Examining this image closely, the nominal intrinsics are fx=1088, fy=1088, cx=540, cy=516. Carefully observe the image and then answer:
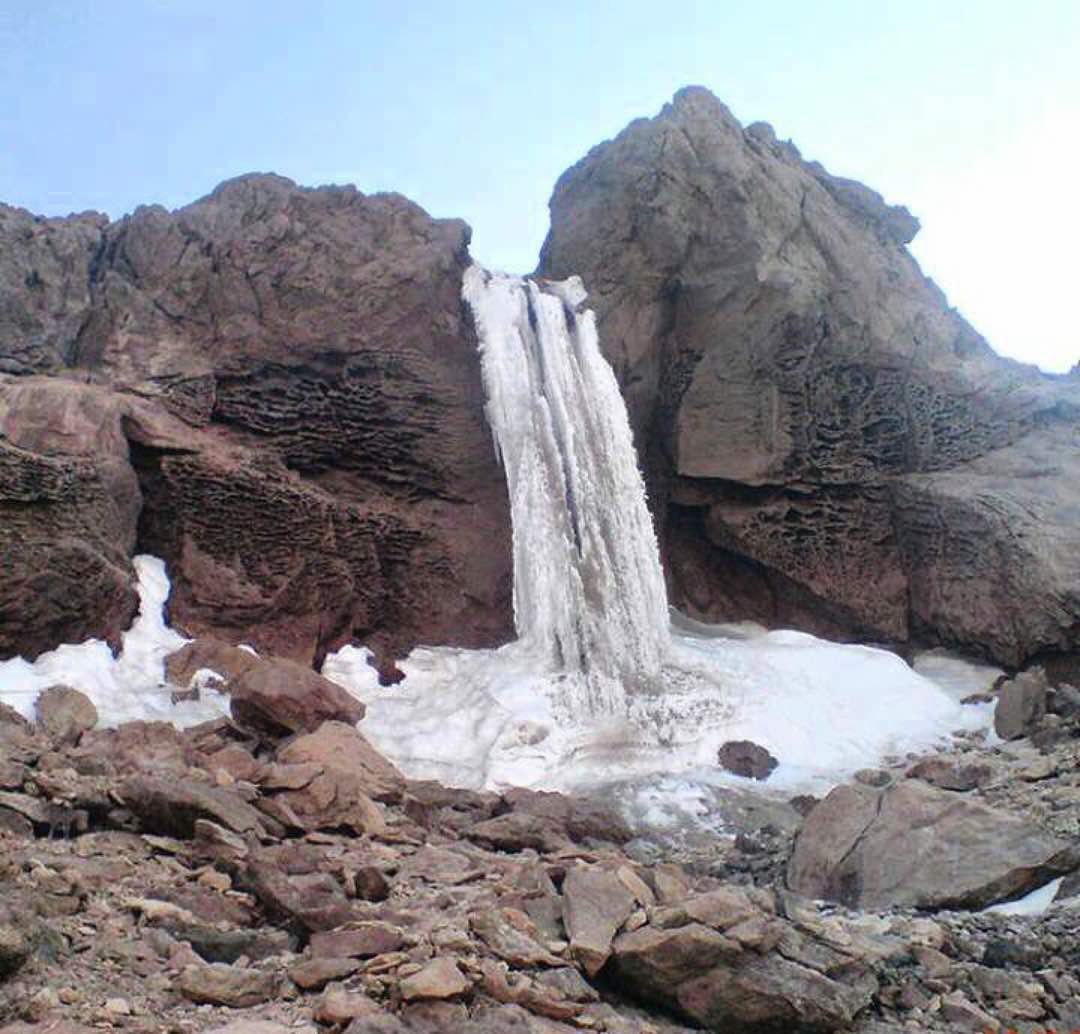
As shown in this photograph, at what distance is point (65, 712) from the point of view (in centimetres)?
1075

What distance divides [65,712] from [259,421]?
670 cm

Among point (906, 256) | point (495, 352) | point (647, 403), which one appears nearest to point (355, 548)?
point (495, 352)

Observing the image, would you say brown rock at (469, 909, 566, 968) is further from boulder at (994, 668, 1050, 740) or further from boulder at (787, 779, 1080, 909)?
boulder at (994, 668, 1050, 740)

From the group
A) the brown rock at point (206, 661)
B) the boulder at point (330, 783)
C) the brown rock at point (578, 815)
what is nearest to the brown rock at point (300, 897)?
the boulder at point (330, 783)

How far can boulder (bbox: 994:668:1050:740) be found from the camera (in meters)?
14.8

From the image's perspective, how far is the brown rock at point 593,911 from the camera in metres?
5.11

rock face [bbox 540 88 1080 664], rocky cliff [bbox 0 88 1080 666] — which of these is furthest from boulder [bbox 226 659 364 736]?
rock face [bbox 540 88 1080 664]

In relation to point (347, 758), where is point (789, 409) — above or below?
above

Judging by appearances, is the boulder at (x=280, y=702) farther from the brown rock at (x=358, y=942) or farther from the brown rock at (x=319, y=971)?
the brown rock at (x=319, y=971)

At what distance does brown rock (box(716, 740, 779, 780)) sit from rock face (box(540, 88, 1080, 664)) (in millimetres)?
6468

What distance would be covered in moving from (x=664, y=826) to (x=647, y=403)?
11191 millimetres

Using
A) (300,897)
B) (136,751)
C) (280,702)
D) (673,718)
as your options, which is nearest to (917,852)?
(300,897)

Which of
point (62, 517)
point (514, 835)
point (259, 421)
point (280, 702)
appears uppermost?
point (259, 421)

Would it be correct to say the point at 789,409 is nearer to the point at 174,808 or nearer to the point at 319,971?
the point at 174,808
